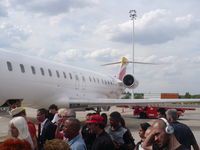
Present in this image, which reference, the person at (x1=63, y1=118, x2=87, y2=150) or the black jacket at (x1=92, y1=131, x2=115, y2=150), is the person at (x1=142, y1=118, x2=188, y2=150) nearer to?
the black jacket at (x1=92, y1=131, x2=115, y2=150)

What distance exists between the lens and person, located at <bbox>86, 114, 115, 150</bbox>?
14.5 ft

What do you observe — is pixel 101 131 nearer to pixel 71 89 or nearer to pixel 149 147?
pixel 149 147

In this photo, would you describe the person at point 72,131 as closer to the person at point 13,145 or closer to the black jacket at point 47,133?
the person at point 13,145

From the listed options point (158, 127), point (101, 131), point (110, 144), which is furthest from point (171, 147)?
point (101, 131)

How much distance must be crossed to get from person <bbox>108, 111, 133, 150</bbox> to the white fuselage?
23.3ft

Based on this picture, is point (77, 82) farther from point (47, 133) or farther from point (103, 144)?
point (103, 144)

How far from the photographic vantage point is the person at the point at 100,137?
4418 mm

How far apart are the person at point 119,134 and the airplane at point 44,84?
7.11m

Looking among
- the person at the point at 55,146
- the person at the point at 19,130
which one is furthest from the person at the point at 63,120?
the person at the point at 55,146

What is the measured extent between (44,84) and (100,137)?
33.0 ft

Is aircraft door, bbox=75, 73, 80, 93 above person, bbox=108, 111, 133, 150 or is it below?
above

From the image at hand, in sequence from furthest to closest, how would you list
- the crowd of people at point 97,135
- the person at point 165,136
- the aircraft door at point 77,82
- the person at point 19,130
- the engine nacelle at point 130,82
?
the engine nacelle at point 130,82
the aircraft door at point 77,82
the person at point 19,130
the person at point 165,136
the crowd of people at point 97,135

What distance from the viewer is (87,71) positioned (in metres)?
20.4

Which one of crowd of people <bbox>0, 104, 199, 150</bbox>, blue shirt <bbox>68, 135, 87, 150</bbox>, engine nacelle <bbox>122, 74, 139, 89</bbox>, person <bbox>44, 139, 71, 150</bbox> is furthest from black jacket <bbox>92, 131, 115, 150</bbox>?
engine nacelle <bbox>122, 74, 139, 89</bbox>
